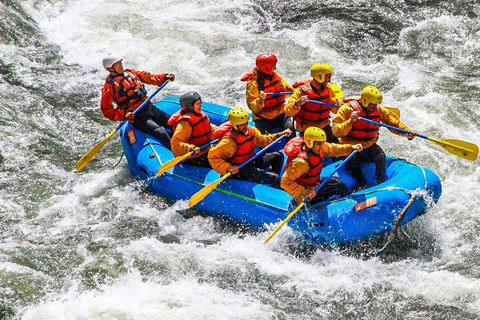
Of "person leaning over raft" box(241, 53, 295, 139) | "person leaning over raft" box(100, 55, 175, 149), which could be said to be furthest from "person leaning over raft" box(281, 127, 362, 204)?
"person leaning over raft" box(100, 55, 175, 149)

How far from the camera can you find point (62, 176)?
26.5 feet

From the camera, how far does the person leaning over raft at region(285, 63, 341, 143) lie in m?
6.72

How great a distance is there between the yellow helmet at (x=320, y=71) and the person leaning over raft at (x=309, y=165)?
35.4 inches

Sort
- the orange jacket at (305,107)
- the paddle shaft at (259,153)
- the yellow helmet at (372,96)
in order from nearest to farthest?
1. the yellow helmet at (372,96)
2. the paddle shaft at (259,153)
3. the orange jacket at (305,107)

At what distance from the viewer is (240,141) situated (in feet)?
21.6

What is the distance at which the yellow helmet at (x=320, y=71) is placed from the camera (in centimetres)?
668

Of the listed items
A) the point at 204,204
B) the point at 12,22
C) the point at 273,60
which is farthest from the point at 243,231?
the point at 12,22

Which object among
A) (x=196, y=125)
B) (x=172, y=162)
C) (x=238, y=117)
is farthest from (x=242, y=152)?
(x=172, y=162)

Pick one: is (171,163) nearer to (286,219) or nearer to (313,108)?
(286,219)

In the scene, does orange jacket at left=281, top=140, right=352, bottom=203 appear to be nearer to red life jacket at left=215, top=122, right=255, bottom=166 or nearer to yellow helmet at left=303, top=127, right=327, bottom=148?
yellow helmet at left=303, top=127, right=327, bottom=148

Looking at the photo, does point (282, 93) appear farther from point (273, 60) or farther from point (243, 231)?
point (243, 231)

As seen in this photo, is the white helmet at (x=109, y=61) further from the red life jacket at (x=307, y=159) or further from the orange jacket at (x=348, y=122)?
the orange jacket at (x=348, y=122)

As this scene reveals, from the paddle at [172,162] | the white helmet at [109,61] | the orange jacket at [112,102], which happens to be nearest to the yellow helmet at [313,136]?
the paddle at [172,162]

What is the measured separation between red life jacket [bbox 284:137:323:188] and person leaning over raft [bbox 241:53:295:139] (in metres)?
1.05
